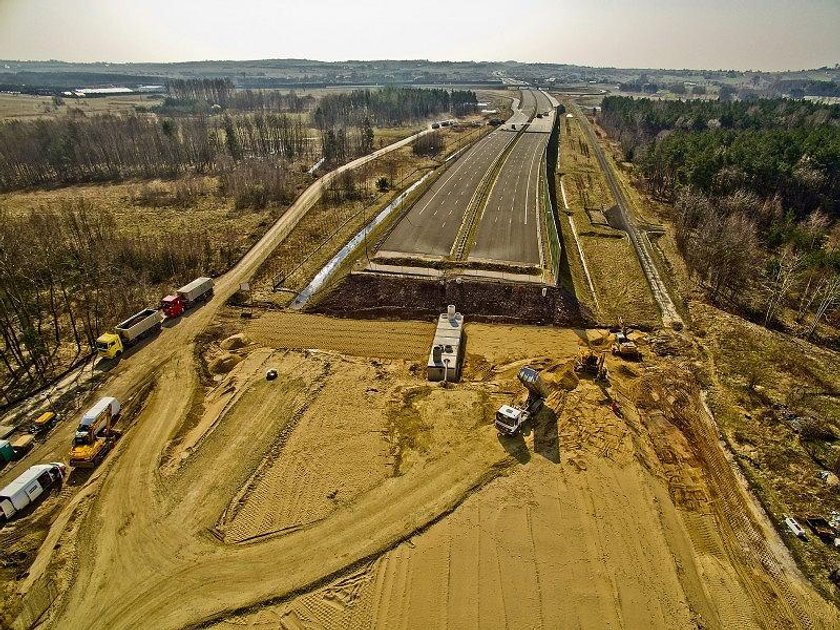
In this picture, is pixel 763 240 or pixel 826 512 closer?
pixel 826 512

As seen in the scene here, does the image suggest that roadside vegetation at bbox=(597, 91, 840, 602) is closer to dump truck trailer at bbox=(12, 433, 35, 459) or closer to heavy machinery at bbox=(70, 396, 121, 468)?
heavy machinery at bbox=(70, 396, 121, 468)

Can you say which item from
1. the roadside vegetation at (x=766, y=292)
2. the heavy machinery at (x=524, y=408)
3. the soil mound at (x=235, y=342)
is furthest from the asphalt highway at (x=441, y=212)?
the roadside vegetation at (x=766, y=292)

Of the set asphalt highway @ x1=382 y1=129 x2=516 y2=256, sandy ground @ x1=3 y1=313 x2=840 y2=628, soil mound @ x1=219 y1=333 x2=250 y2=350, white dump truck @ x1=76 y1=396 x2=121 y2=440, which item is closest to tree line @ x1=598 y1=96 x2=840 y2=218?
asphalt highway @ x1=382 y1=129 x2=516 y2=256

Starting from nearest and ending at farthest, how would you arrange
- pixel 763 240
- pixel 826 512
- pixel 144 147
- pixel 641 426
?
pixel 826 512
pixel 641 426
pixel 763 240
pixel 144 147

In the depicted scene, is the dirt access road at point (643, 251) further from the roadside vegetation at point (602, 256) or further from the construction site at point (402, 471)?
the roadside vegetation at point (602, 256)

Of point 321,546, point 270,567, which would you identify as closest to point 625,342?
point 321,546

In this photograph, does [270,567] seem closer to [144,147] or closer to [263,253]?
[263,253]
